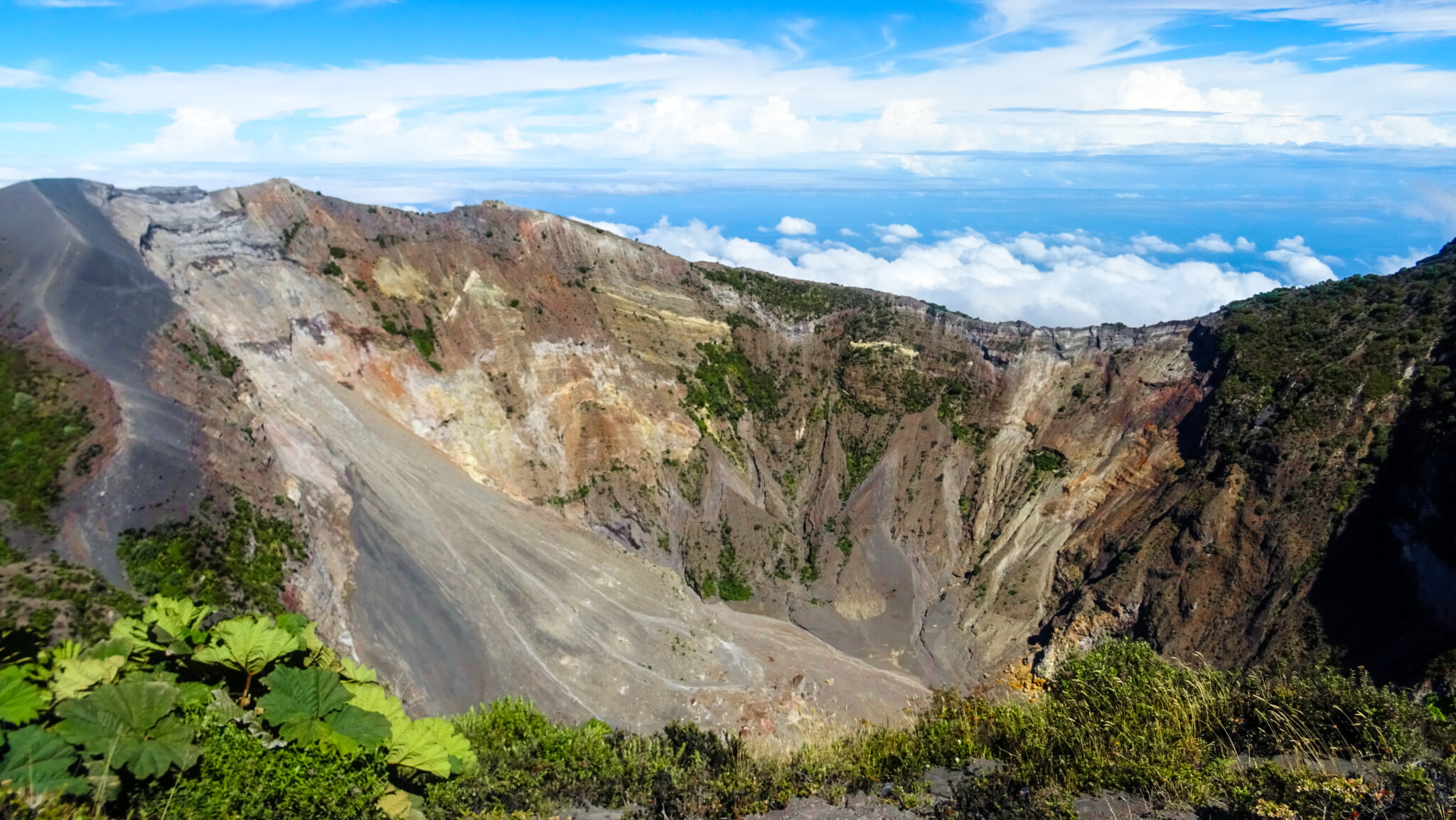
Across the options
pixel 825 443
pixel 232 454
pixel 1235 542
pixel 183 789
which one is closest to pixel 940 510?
pixel 825 443

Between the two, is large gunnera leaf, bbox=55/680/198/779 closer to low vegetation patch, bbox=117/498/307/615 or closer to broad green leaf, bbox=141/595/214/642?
broad green leaf, bbox=141/595/214/642

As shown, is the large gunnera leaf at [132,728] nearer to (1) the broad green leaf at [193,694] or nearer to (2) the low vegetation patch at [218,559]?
(1) the broad green leaf at [193,694]

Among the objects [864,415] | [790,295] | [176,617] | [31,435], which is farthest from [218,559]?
[790,295]

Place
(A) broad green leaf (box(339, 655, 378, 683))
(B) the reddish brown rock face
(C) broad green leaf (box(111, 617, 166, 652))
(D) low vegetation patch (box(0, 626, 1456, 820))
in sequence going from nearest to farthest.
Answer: (D) low vegetation patch (box(0, 626, 1456, 820))
(C) broad green leaf (box(111, 617, 166, 652))
(A) broad green leaf (box(339, 655, 378, 683))
(B) the reddish brown rock face

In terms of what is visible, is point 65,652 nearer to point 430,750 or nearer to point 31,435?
point 430,750

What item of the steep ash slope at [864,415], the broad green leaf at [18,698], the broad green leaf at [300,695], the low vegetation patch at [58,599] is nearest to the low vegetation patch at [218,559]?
the low vegetation patch at [58,599]

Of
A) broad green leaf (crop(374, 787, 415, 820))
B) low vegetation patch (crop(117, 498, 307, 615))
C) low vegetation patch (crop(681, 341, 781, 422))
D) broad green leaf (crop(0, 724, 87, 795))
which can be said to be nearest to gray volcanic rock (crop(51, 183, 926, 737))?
low vegetation patch (crop(117, 498, 307, 615))
